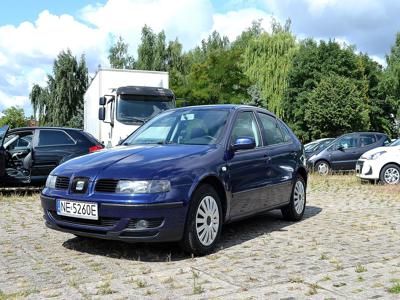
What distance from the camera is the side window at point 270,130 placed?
7.00 meters

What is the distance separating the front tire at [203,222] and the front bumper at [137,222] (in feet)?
0.43

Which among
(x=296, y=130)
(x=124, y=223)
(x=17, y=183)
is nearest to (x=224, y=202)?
(x=124, y=223)

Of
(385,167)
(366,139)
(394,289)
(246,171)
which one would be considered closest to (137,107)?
(385,167)

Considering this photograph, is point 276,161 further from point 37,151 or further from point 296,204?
point 37,151

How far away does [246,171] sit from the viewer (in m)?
6.18

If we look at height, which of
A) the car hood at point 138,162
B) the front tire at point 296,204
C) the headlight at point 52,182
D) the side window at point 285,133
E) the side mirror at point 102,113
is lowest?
the front tire at point 296,204

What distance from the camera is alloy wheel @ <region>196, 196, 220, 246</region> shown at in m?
5.34

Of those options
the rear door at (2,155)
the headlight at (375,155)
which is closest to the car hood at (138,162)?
the rear door at (2,155)

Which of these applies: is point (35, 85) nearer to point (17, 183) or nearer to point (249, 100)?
point (249, 100)

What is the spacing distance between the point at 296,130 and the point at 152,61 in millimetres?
17268

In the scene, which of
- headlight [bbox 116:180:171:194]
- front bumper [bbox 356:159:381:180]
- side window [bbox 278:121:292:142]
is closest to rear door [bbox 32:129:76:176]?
side window [bbox 278:121:292:142]

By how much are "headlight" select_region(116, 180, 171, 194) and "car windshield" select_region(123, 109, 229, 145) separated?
1.14 m

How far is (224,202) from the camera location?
5.79m

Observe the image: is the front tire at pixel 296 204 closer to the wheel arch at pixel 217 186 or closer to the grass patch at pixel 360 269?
the wheel arch at pixel 217 186
